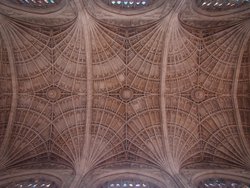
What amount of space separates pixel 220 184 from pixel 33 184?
1436 centimetres

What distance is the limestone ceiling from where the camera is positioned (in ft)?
76.5

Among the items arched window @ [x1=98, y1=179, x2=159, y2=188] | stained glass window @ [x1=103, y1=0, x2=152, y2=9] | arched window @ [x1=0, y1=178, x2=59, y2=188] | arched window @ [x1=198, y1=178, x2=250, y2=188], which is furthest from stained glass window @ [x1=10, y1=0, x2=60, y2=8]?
arched window @ [x1=198, y1=178, x2=250, y2=188]

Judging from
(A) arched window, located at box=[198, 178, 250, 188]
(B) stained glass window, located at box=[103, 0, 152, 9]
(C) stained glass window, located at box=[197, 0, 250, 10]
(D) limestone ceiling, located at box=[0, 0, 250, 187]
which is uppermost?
(B) stained glass window, located at box=[103, 0, 152, 9]

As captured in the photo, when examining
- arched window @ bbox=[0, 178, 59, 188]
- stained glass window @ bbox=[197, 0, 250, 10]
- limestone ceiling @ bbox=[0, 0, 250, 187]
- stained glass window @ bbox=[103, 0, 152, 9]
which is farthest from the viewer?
limestone ceiling @ bbox=[0, 0, 250, 187]

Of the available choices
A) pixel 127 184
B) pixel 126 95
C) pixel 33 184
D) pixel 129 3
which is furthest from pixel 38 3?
pixel 127 184

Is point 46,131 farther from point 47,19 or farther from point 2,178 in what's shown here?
point 47,19

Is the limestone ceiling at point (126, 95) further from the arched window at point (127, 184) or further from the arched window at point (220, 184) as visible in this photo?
the arched window at point (127, 184)

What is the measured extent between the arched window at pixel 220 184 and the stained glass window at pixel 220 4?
1347 cm

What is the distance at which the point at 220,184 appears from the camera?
21.7 m

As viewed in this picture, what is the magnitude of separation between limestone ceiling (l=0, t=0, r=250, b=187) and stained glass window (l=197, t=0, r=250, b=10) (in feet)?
4.56

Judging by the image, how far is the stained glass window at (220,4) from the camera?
69.6 ft

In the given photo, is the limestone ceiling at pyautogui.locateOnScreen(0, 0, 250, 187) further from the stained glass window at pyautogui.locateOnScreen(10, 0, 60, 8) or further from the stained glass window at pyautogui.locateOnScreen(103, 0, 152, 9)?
the stained glass window at pyautogui.locateOnScreen(10, 0, 60, 8)

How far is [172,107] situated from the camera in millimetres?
25438

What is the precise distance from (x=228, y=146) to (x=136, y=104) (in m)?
8.89
